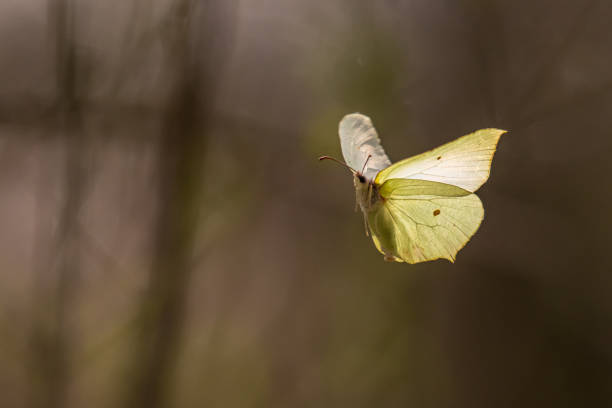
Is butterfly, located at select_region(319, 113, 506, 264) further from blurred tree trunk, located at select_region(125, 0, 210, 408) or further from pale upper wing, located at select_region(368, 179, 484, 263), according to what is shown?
blurred tree trunk, located at select_region(125, 0, 210, 408)

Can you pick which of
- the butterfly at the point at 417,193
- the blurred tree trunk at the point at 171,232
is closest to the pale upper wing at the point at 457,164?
the butterfly at the point at 417,193

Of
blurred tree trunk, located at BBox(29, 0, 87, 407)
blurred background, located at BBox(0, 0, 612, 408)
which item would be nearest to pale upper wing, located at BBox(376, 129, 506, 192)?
blurred background, located at BBox(0, 0, 612, 408)

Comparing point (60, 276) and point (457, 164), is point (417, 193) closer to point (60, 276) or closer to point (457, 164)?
point (457, 164)

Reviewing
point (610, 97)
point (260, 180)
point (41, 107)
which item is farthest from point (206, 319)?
point (610, 97)

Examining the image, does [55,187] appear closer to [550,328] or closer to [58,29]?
[58,29]

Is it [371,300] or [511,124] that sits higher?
[511,124]

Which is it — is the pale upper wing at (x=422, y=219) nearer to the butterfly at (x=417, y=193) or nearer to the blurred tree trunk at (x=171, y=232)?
the butterfly at (x=417, y=193)

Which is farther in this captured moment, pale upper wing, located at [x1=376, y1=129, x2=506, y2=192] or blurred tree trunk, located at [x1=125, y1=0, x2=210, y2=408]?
blurred tree trunk, located at [x1=125, y1=0, x2=210, y2=408]
